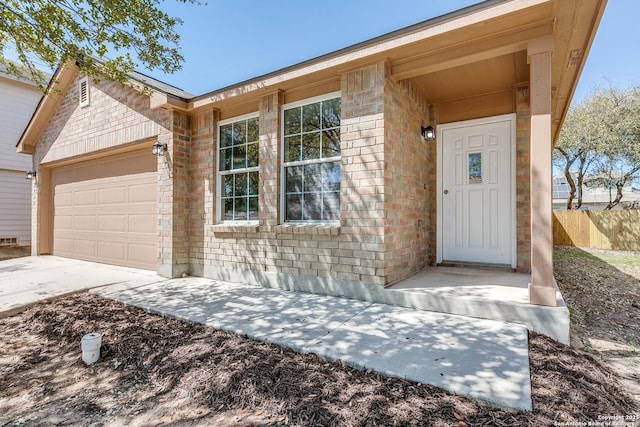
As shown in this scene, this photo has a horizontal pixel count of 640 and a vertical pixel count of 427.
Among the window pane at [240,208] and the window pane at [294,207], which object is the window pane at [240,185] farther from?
the window pane at [294,207]

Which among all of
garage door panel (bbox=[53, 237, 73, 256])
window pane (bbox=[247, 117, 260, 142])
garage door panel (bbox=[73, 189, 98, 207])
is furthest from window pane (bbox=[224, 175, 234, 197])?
garage door panel (bbox=[53, 237, 73, 256])

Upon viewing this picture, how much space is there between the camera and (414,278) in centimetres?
448

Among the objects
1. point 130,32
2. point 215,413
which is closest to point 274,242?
point 215,413

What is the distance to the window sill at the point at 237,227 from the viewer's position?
5.00 m

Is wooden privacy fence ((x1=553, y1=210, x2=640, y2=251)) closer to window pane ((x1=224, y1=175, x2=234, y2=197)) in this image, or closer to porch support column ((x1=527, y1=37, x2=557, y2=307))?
porch support column ((x1=527, y1=37, x2=557, y2=307))

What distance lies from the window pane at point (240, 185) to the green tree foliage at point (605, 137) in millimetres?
14797

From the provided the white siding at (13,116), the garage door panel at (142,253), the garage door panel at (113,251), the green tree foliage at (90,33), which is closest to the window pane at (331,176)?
the green tree foliage at (90,33)

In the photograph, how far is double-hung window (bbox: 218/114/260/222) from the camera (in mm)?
5293

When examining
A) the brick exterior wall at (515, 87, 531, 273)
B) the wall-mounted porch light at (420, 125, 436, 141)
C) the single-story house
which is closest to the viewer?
the single-story house

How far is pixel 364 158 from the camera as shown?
→ 4020 millimetres

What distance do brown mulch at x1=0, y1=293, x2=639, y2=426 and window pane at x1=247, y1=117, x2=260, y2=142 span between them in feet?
10.5

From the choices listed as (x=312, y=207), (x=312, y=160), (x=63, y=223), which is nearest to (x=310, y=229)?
(x=312, y=207)

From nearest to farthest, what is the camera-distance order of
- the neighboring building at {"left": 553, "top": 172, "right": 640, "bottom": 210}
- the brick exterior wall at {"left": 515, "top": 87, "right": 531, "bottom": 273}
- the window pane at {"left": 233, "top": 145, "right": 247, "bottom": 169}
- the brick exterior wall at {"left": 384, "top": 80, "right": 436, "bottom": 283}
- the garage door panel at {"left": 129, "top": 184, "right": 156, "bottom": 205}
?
1. the brick exterior wall at {"left": 384, "top": 80, "right": 436, "bottom": 283}
2. the brick exterior wall at {"left": 515, "top": 87, "right": 531, "bottom": 273}
3. the window pane at {"left": 233, "top": 145, "right": 247, "bottom": 169}
4. the garage door panel at {"left": 129, "top": 184, "right": 156, "bottom": 205}
5. the neighboring building at {"left": 553, "top": 172, "right": 640, "bottom": 210}

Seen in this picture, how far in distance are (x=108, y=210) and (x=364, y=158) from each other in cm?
626
